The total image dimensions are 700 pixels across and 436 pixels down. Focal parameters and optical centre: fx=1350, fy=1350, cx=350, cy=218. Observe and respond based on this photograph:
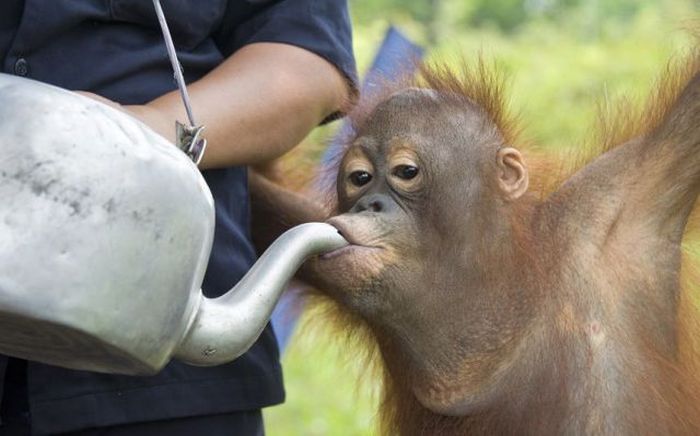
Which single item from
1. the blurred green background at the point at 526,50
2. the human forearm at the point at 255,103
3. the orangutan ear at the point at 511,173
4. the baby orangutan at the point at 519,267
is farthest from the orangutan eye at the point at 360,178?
the blurred green background at the point at 526,50

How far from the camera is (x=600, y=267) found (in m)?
2.13

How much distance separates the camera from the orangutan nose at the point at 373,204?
212cm

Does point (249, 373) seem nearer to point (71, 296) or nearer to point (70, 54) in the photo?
point (70, 54)

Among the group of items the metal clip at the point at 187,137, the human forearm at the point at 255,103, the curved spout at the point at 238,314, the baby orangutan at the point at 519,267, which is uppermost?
the metal clip at the point at 187,137

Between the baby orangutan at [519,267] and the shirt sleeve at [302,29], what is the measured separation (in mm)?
122

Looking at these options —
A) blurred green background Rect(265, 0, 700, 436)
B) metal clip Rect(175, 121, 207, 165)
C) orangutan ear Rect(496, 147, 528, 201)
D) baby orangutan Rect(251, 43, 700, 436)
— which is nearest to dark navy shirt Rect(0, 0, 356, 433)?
baby orangutan Rect(251, 43, 700, 436)

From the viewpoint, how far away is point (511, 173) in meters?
2.23

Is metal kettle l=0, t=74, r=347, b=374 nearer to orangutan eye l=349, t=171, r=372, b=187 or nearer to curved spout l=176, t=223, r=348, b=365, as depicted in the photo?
curved spout l=176, t=223, r=348, b=365

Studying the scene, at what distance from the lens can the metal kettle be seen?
1380 millimetres

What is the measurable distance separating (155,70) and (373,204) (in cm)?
41

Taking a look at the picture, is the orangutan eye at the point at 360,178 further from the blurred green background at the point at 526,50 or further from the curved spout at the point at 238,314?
the blurred green background at the point at 526,50

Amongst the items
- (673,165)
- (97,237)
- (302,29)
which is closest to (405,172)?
(302,29)


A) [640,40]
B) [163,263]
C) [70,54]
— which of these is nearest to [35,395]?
[70,54]

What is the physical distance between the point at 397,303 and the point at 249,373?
281 millimetres
